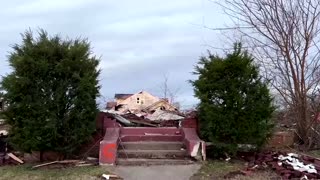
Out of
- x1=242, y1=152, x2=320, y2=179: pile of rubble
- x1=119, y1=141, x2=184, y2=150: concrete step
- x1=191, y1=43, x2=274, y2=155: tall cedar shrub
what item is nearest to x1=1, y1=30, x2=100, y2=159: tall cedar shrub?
x1=119, y1=141, x2=184, y2=150: concrete step

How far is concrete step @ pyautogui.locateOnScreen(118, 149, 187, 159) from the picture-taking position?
36.8 ft

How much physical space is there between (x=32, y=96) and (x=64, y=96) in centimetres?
69

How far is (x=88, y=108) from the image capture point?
1074 cm

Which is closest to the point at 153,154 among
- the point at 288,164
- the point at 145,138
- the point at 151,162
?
the point at 151,162

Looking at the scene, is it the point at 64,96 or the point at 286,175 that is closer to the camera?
the point at 286,175

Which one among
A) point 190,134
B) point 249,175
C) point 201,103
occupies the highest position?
point 201,103

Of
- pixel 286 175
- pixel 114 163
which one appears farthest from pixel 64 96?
pixel 286 175

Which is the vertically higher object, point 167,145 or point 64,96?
point 64,96

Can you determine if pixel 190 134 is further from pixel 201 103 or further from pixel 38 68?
pixel 38 68

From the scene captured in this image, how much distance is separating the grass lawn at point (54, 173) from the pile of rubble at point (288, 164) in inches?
122

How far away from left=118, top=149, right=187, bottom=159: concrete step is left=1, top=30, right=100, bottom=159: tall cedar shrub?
1002 mm

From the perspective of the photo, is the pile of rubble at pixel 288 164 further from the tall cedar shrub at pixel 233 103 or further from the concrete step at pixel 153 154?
the concrete step at pixel 153 154

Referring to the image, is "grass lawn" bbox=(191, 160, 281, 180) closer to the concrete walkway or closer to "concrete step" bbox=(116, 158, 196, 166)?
the concrete walkway

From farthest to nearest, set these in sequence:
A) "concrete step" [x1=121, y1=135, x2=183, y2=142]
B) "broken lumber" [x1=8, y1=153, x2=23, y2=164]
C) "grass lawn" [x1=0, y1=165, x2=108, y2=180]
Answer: "concrete step" [x1=121, y1=135, x2=183, y2=142] → "broken lumber" [x1=8, y1=153, x2=23, y2=164] → "grass lawn" [x1=0, y1=165, x2=108, y2=180]
